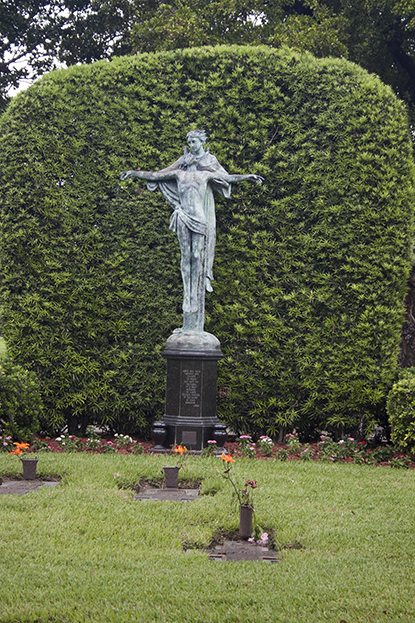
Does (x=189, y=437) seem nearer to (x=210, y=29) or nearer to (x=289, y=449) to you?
(x=289, y=449)

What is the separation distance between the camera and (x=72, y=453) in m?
6.86

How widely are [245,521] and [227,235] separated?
4667 millimetres

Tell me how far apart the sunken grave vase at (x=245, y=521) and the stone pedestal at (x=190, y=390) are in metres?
3.09

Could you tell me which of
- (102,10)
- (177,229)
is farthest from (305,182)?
(102,10)

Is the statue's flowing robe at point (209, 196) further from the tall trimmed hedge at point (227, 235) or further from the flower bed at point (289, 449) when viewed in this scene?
the flower bed at point (289, 449)

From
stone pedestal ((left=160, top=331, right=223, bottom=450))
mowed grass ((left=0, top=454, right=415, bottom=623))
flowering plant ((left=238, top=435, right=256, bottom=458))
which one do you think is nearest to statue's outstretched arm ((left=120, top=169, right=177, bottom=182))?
stone pedestal ((left=160, top=331, right=223, bottom=450))

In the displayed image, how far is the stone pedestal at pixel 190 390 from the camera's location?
704 centimetres

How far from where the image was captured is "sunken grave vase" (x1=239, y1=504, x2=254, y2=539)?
3898 mm

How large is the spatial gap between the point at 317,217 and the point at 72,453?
428 cm

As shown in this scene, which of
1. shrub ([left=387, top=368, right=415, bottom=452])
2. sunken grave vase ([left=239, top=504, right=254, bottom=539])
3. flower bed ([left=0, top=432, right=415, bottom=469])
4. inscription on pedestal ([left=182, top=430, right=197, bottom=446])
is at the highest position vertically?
shrub ([left=387, top=368, right=415, bottom=452])

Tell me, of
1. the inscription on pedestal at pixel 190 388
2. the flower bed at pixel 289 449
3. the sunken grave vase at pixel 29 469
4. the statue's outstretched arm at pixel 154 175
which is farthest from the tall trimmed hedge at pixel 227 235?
the sunken grave vase at pixel 29 469

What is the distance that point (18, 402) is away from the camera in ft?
22.9

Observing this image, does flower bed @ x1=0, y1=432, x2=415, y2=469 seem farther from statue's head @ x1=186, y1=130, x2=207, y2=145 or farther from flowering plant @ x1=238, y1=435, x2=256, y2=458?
statue's head @ x1=186, y1=130, x2=207, y2=145

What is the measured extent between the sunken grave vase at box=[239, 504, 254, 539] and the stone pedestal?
3086mm
